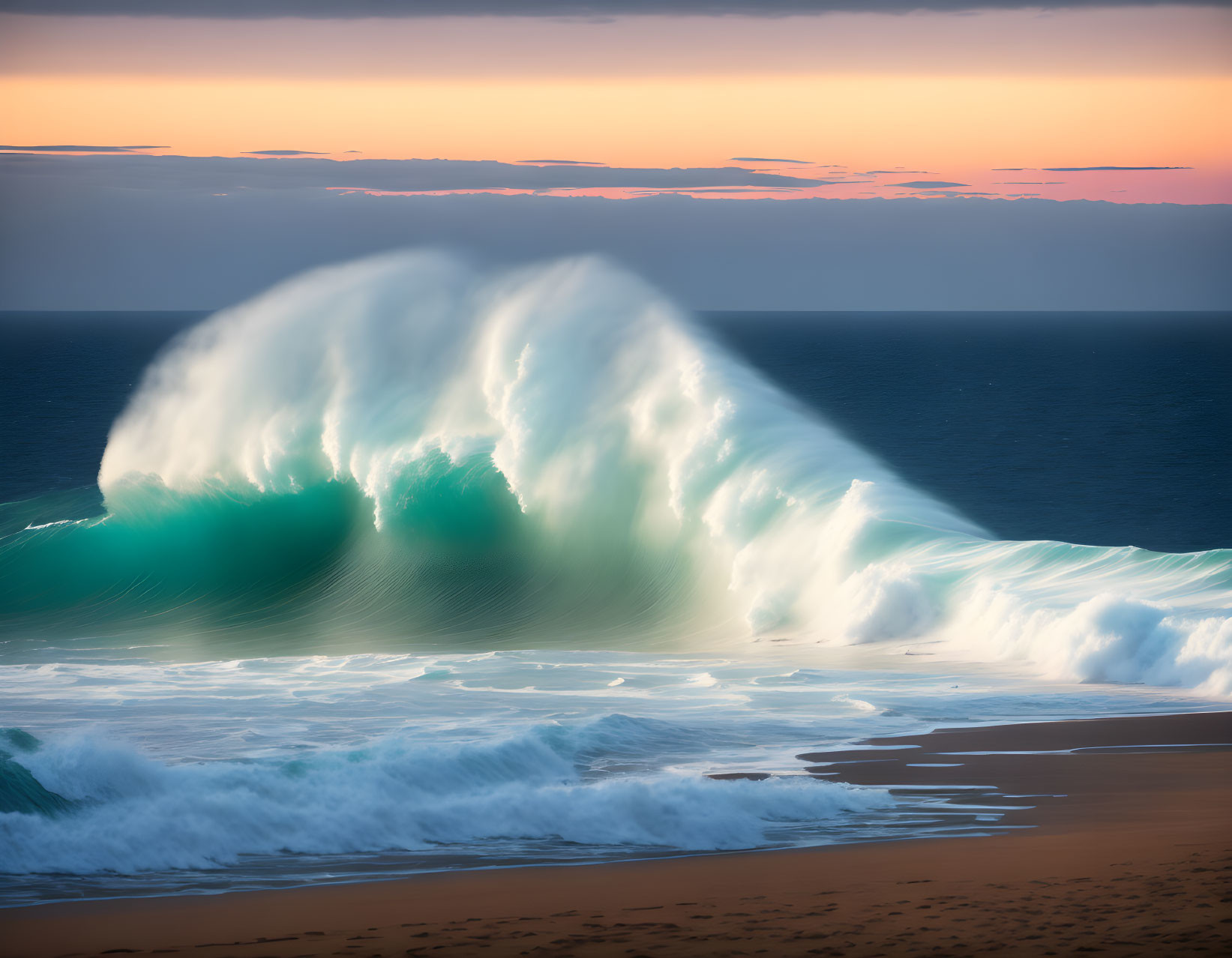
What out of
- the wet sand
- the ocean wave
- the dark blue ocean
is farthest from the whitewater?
the dark blue ocean

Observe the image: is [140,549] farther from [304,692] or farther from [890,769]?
[890,769]

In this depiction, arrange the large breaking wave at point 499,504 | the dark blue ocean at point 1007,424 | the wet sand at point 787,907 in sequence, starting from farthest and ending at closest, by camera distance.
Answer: the dark blue ocean at point 1007,424, the large breaking wave at point 499,504, the wet sand at point 787,907

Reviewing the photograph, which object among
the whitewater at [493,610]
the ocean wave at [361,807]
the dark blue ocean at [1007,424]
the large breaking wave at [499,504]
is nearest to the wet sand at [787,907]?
the whitewater at [493,610]

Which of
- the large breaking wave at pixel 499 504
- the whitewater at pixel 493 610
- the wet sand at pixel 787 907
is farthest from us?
the large breaking wave at pixel 499 504

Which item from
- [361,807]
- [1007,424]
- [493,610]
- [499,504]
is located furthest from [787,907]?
[1007,424]

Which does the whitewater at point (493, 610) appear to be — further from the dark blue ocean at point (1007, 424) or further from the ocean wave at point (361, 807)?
the dark blue ocean at point (1007, 424)

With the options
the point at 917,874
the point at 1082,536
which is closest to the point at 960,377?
the point at 1082,536
